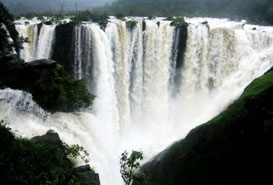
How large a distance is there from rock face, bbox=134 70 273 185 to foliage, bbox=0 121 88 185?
13.7ft

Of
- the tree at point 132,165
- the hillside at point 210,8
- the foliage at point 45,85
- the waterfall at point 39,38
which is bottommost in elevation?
the tree at point 132,165

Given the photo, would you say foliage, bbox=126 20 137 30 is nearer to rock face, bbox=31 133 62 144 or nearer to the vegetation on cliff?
the vegetation on cliff

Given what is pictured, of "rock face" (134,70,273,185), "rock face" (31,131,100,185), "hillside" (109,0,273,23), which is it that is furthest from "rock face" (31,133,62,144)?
"hillside" (109,0,273,23)

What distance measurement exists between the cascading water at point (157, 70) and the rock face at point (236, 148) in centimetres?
890

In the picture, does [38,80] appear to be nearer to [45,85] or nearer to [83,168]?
[45,85]

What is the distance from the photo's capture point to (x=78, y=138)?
19188mm

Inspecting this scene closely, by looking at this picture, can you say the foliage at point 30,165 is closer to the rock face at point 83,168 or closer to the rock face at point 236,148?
the rock face at point 83,168

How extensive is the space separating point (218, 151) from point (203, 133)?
3.82ft

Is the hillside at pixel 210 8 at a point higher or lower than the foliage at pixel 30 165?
higher

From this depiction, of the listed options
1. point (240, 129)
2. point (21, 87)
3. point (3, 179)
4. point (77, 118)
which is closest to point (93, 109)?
point (77, 118)

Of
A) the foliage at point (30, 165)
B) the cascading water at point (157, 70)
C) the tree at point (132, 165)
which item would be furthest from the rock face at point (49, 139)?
the cascading water at point (157, 70)

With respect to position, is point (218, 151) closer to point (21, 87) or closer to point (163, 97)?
point (21, 87)

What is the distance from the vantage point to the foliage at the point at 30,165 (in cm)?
1027

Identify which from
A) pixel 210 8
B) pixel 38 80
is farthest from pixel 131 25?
pixel 210 8
